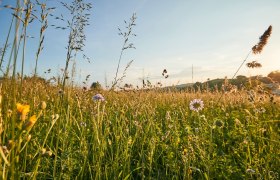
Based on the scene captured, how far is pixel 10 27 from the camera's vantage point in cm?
196

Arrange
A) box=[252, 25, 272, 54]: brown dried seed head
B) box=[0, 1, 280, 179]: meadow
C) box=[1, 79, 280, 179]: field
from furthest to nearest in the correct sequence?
box=[252, 25, 272, 54]: brown dried seed head → box=[1, 79, 280, 179]: field → box=[0, 1, 280, 179]: meadow

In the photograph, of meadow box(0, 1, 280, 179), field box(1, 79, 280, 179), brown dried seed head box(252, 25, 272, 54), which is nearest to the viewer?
meadow box(0, 1, 280, 179)

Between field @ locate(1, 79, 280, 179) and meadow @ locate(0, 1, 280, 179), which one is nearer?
meadow @ locate(0, 1, 280, 179)

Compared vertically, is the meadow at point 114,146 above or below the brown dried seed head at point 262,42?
below

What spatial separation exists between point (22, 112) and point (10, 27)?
3.65 ft

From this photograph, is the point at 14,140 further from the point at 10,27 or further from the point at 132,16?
the point at 132,16

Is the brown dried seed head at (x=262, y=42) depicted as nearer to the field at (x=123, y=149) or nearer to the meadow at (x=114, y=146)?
the meadow at (x=114, y=146)

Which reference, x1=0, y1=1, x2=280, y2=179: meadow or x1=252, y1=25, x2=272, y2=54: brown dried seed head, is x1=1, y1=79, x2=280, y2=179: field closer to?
x1=0, y1=1, x2=280, y2=179: meadow

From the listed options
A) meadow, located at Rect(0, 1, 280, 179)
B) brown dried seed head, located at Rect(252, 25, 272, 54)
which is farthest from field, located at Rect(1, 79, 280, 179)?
brown dried seed head, located at Rect(252, 25, 272, 54)

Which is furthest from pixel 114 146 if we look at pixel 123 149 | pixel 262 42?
pixel 262 42

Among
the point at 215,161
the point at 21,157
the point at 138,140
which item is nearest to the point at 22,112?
the point at 21,157

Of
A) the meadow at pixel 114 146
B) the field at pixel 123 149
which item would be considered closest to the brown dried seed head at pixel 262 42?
the meadow at pixel 114 146

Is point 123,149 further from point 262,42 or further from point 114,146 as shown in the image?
point 262,42

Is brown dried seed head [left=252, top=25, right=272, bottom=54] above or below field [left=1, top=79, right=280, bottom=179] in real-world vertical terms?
above
